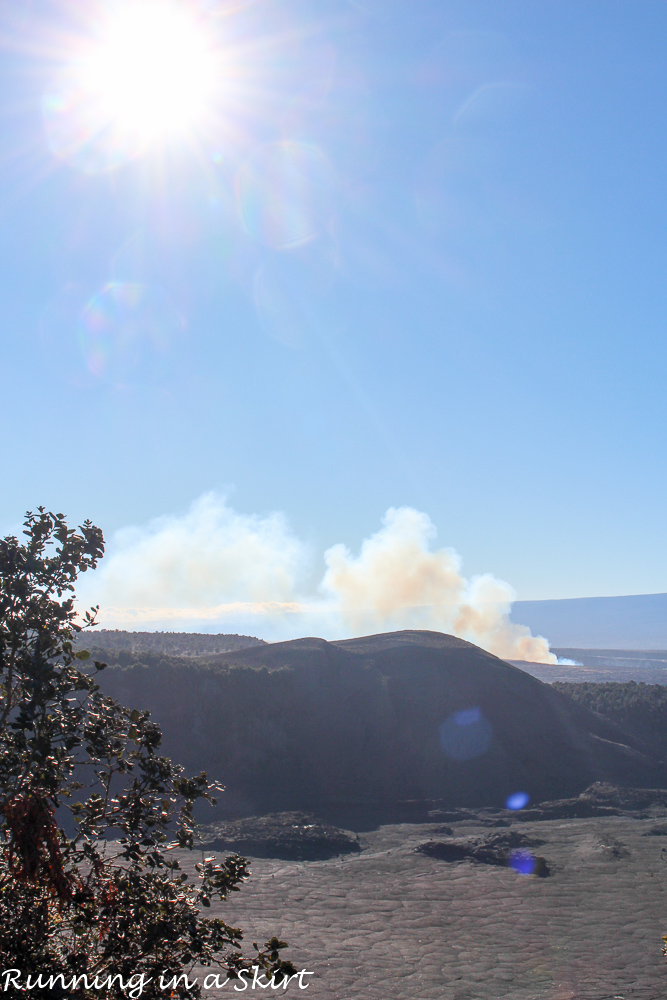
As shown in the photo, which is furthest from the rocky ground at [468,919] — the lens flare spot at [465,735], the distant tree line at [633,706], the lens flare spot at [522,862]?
the distant tree line at [633,706]

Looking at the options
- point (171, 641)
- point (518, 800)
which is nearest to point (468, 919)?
point (518, 800)

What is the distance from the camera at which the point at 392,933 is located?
17.2 m

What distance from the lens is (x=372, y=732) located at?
37.5 meters

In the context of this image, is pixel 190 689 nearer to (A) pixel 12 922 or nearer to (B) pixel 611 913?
(B) pixel 611 913

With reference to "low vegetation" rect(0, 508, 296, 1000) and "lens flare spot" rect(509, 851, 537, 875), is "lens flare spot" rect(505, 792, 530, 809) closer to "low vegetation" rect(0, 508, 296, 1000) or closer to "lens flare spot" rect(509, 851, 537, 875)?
"lens flare spot" rect(509, 851, 537, 875)

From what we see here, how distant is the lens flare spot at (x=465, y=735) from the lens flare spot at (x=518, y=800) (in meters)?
3.45

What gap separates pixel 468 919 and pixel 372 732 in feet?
63.5

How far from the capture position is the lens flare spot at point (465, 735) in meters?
36.6

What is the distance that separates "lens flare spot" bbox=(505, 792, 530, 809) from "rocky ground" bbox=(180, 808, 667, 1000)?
5477 mm

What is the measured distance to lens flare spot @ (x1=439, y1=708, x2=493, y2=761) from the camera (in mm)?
36625

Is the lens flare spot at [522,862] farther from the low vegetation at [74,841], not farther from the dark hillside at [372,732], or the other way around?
the low vegetation at [74,841]

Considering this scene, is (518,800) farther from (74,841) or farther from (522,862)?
(74,841)

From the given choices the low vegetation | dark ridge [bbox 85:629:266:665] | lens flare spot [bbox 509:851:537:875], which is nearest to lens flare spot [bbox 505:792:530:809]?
lens flare spot [bbox 509:851:537:875]

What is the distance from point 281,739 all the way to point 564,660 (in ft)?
440
